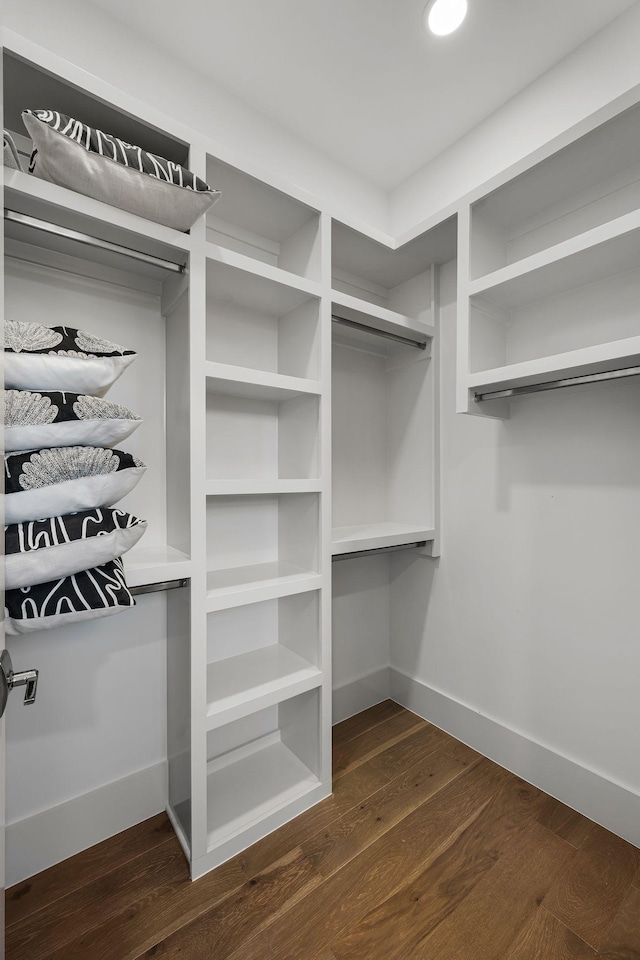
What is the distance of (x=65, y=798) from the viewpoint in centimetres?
147

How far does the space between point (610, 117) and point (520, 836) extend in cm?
232

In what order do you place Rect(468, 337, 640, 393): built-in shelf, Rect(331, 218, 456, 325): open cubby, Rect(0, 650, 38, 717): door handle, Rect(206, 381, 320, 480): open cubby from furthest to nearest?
Rect(331, 218, 456, 325): open cubby < Rect(206, 381, 320, 480): open cubby < Rect(468, 337, 640, 393): built-in shelf < Rect(0, 650, 38, 717): door handle

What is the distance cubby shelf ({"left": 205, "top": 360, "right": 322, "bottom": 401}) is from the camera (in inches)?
57.4

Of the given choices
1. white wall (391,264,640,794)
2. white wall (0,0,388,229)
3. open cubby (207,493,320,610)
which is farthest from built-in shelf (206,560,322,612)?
white wall (0,0,388,229)

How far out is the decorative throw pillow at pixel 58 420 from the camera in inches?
42.0

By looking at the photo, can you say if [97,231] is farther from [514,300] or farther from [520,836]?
[520,836]

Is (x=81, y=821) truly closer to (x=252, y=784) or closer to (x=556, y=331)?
(x=252, y=784)

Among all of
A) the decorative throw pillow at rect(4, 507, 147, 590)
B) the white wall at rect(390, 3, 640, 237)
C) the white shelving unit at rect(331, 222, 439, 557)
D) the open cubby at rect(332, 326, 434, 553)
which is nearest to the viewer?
the decorative throw pillow at rect(4, 507, 147, 590)

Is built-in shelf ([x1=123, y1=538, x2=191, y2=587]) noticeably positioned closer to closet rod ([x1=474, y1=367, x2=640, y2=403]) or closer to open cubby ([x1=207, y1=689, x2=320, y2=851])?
open cubby ([x1=207, y1=689, x2=320, y2=851])

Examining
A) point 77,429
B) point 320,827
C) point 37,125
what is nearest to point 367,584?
point 320,827

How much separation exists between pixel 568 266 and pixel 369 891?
6.77 ft

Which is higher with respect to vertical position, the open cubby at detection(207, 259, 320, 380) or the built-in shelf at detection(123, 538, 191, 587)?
the open cubby at detection(207, 259, 320, 380)

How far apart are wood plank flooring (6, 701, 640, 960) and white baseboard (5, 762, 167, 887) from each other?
4cm

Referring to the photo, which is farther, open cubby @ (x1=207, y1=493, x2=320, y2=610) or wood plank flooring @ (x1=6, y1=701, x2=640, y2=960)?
open cubby @ (x1=207, y1=493, x2=320, y2=610)
